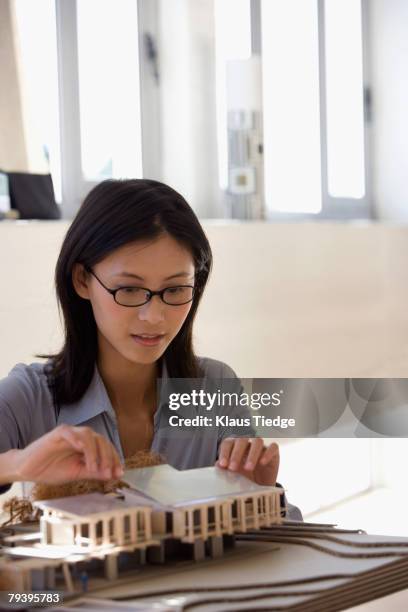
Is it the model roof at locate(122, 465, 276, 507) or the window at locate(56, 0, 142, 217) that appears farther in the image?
the window at locate(56, 0, 142, 217)

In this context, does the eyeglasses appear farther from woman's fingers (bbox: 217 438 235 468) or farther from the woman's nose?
woman's fingers (bbox: 217 438 235 468)

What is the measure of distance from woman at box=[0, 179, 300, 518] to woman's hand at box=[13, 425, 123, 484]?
0.18 metres

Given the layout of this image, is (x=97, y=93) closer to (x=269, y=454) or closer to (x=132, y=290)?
(x=132, y=290)

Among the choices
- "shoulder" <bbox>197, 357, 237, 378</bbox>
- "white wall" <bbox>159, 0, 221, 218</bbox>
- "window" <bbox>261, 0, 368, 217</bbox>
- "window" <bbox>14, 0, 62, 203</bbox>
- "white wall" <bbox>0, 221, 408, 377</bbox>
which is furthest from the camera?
"window" <bbox>261, 0, 368, 217</bbox>

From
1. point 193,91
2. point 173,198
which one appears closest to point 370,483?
point 193,91

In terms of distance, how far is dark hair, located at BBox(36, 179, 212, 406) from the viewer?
1656 millimetres

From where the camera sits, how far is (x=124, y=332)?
1.63 m

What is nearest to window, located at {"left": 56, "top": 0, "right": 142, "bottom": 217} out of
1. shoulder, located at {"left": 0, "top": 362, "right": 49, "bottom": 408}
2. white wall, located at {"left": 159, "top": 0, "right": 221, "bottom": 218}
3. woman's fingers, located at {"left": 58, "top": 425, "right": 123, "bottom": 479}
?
white wall, located at {"left": 159, "top": 0, "right": 221, "bottom": 218}

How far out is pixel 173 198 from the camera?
173cm

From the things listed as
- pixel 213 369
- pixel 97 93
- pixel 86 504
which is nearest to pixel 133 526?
pixel 86 504

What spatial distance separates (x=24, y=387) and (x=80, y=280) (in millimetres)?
203

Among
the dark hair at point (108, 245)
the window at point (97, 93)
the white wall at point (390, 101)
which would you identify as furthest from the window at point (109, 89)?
the dark hair at point (108, 245)

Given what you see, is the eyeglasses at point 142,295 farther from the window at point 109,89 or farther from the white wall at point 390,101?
the white wall at point 390,101

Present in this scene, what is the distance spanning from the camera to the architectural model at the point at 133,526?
3.61ft
